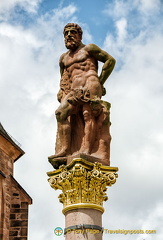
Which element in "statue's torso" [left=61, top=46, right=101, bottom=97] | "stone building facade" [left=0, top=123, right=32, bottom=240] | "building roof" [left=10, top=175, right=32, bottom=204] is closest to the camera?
"statue's torso" [left=61, top=46, right=101, bottom=97]

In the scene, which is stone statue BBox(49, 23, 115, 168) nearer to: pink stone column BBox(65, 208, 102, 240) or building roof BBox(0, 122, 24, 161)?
pink stone column BBox(65, 208, 102, 240)

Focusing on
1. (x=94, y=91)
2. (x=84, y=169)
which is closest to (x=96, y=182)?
(x=84, y=169)

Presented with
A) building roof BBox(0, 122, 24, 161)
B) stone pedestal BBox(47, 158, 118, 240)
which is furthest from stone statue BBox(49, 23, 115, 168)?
building roof BBox(0, 122, 24, 161)

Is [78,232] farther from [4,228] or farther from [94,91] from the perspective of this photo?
[4,228]

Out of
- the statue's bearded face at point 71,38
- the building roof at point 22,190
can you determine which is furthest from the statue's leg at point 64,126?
the building roof at point 22,190

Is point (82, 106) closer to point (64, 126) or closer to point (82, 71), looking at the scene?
point (64, 126)

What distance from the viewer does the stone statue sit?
8.50m

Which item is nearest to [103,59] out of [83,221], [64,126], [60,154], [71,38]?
[71,38]

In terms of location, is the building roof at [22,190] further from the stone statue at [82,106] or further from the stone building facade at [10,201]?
the stone statue at [82,106]

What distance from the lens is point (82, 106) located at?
8.68 meters

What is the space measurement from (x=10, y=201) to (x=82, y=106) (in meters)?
17.6

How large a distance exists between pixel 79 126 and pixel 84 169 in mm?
974

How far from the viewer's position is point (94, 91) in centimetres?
872

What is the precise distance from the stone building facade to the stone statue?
16.7 m
